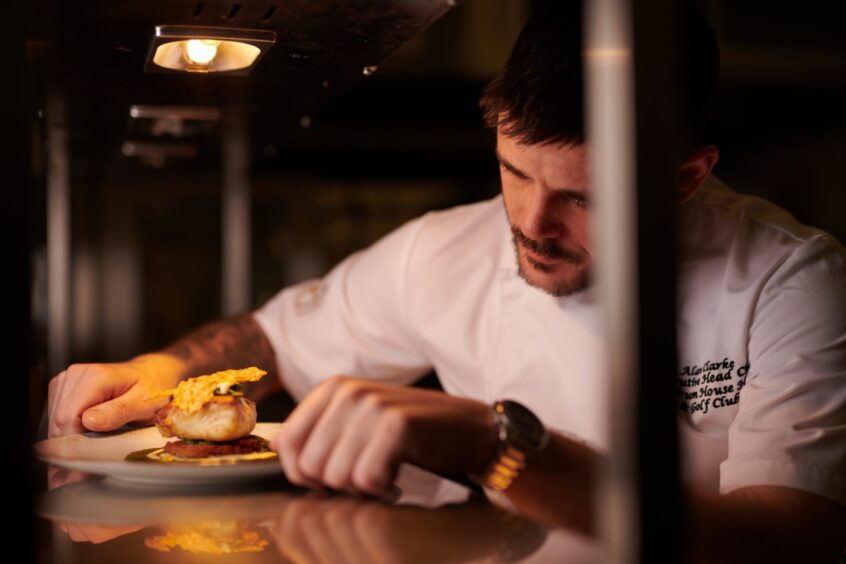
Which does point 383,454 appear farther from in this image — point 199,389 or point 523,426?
point 199,389

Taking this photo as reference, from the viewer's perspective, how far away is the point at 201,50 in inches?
31.1

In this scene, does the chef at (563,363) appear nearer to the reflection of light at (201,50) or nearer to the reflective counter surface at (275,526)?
the reflective counter surface at (275,526)

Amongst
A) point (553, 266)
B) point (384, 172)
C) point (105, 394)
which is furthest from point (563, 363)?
point (384, 172)

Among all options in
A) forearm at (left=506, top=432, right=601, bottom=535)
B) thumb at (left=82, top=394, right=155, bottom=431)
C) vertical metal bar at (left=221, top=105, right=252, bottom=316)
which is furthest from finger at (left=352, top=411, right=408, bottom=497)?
vertical metal bar at (left=221, top=105, right=252, bottom=316)

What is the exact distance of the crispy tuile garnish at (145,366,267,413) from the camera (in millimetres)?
750

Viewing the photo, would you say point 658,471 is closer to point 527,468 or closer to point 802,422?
point 527,468

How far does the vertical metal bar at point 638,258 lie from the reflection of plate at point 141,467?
34 cm

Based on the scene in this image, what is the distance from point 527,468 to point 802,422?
367 millimetres

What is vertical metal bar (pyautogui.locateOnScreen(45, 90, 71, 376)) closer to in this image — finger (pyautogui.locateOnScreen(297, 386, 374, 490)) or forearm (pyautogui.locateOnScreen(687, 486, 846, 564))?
finger (pyautogui.locateOnScreen(297, 386, 374, 490))

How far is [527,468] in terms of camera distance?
2.06ft

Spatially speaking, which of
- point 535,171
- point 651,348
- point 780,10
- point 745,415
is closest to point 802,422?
point 745,415

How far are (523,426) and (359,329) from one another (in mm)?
796

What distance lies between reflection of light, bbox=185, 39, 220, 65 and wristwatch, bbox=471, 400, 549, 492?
403 millimetres

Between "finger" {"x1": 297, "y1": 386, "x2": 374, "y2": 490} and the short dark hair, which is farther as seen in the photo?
the short dark hair
